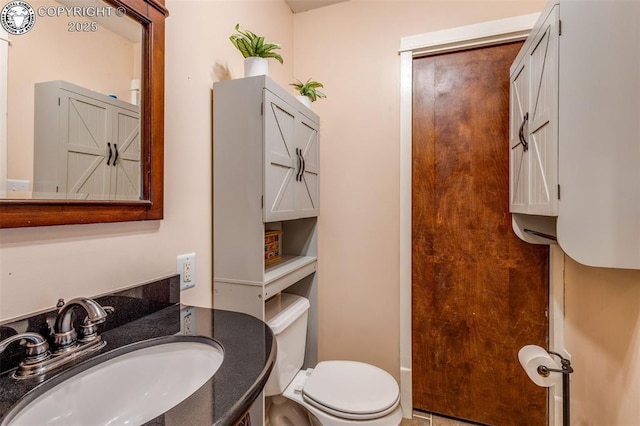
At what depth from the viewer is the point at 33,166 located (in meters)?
0.75

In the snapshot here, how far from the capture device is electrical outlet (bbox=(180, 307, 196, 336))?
883 millimetres

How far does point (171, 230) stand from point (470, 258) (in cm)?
155

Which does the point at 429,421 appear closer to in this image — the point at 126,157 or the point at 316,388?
the point at 316,388

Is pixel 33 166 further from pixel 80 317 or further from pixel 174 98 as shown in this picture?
pixel 174 98

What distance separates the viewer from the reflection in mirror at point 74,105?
729mm

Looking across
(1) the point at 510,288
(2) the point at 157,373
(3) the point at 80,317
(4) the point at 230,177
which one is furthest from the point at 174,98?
(1) the point at 510,288

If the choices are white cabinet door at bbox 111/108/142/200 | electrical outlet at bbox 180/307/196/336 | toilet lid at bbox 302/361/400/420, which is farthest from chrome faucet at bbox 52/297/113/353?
toilet lid at bbox 302/361/400/420

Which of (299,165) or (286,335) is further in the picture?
(299,165)

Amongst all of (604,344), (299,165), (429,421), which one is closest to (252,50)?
(299,165)

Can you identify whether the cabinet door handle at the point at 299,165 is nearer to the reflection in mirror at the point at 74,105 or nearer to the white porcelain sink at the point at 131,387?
the reflection in mirror at the point at 74,105

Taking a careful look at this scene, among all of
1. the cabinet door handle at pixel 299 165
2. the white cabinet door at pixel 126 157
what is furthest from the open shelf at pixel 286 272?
the white cabinet door at pixel 126 157

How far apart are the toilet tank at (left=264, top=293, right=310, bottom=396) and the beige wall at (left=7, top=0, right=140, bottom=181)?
1.02 meters

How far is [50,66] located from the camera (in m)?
0.79

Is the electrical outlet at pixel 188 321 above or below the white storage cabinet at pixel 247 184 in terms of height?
below
